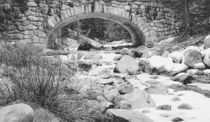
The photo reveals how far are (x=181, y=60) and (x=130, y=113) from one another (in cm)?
319

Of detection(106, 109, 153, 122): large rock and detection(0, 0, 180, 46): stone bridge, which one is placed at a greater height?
detection(0, 0, 180, 46): stone bridge

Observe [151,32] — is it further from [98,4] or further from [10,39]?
[10,39]

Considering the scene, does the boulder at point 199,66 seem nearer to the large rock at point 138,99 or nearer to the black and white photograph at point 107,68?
the black and white photograph at point 107,68

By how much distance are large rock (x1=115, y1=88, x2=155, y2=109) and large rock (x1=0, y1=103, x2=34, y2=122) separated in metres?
1.24

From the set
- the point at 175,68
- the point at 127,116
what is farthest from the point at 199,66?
the point at 127,116

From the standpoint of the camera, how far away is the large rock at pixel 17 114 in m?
1.77

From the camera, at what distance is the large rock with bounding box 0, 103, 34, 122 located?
177 centimetres

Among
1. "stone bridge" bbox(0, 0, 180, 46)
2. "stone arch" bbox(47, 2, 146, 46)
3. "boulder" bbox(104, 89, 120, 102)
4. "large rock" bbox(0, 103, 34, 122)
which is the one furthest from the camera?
"stone arch" bbox(47, 2, 146, 46)

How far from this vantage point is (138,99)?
2941mm

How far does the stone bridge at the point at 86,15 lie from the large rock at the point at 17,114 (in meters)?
6.25

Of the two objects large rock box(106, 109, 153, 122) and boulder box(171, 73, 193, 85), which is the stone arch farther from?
large rock box(106, 109, 153, 122)

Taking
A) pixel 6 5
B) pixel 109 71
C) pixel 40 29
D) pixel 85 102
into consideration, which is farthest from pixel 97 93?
pixel 6 5

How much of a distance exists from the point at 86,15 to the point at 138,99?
19.4 feet

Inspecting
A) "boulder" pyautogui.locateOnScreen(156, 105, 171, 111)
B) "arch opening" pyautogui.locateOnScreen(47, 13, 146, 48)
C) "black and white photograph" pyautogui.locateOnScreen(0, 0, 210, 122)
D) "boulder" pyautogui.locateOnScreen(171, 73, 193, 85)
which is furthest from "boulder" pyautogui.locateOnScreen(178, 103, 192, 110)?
"arch opening" pyautogui.locateOnScreen(47, 13, 146, 48)
